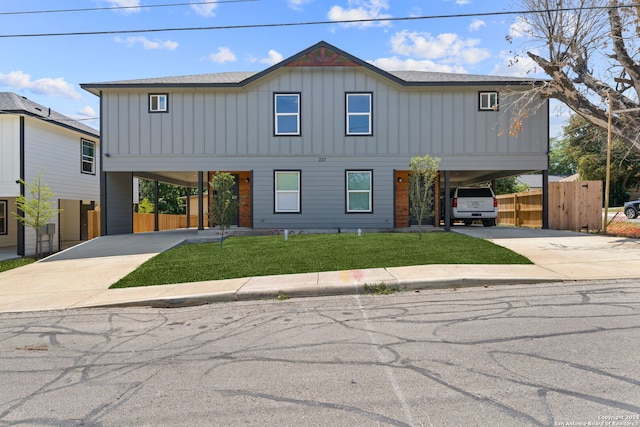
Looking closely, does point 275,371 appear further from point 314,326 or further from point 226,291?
point 226,291

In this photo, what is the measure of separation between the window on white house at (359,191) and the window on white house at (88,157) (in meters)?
14.5

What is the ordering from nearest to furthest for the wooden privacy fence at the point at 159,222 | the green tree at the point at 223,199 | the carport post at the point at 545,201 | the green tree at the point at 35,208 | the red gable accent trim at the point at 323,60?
the green tree at the point at 223,199, the green tree at the point at 35,208, the red gable accent trim at the point at 323,60, the carport post at the point at 545,201, the wooden privacy fence at the point at 159,222

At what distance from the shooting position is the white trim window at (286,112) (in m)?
16.3

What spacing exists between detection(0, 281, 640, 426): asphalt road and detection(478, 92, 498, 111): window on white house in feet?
36.7

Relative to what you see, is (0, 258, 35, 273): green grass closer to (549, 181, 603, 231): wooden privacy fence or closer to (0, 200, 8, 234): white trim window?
(0, 200, 8, 234): white trim window

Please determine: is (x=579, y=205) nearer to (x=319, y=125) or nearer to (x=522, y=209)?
(x=522, y=209)

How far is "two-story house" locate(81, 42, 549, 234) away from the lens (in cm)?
1616

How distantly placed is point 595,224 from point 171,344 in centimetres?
1651

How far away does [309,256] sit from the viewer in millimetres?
10633

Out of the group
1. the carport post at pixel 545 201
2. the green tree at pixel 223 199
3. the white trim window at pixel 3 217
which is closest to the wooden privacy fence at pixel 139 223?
the white trim window at pixel 3 217

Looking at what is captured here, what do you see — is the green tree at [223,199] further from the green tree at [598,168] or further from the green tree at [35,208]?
the green tree at [598,168]

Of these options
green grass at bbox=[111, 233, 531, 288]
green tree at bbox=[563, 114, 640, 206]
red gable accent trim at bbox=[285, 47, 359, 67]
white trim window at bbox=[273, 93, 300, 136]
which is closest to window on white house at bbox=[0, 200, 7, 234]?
green grass at bbox=[111, 233, 531, 288]

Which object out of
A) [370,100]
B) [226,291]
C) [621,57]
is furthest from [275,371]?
[621,57]

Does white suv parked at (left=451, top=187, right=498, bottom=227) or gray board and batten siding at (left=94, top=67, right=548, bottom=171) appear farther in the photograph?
white suv parked at (left=451, top=187, right=498, bottom=227)
